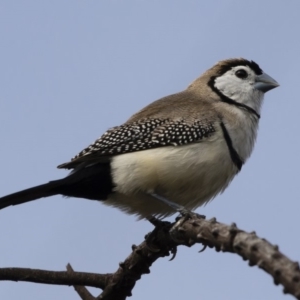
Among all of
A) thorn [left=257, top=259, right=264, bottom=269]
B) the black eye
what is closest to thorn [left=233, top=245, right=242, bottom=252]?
thorn [left=257, top=259, right=264, bottom=269]

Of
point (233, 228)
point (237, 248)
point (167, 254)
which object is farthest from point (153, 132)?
point (237, 248)

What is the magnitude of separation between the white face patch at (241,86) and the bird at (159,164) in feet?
2.26

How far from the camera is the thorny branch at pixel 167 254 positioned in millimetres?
3348

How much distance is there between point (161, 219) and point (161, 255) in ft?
3.29

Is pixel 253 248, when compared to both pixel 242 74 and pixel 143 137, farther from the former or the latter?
pixel 242 74

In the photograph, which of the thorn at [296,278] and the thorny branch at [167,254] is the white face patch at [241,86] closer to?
the thorny branch at [167,254]

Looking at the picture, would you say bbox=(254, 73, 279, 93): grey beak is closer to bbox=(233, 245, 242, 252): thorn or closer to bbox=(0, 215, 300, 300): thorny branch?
bbox=(0, 215, 300, 300): thorny branch

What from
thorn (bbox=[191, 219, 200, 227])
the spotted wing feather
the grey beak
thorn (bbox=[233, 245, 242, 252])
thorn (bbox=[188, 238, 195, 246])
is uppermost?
the grey beak

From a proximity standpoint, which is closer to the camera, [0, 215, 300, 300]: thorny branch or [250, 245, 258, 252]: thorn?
[0, 215, 300, 300]: thorny branch

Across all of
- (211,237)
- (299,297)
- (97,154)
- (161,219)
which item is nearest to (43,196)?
(97,154)

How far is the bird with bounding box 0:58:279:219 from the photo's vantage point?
21.1ft

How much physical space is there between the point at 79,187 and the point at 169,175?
0.74 m

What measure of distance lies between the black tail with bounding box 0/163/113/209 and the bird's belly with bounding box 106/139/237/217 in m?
0.09

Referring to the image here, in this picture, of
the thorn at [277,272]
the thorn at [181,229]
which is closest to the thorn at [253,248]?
the thorn at [277,272]
